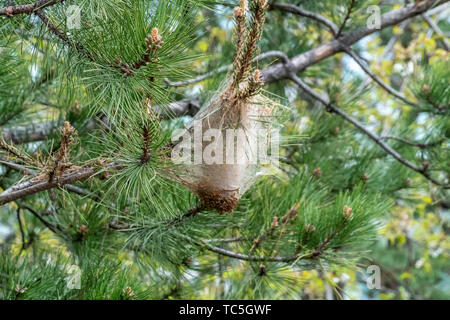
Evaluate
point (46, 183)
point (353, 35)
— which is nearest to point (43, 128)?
point (46, 183)

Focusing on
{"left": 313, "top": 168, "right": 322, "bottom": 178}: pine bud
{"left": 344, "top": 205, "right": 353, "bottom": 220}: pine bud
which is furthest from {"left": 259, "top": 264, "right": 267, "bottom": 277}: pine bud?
{"left": 313, "top": 168, "right": 322, "bottom": 178}: pine bud

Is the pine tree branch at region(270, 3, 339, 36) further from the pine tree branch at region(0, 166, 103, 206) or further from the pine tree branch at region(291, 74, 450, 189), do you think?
the pine tree branch at region(0, 166, 103, 206)

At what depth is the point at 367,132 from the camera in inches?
85.1

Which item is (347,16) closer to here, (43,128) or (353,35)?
(353,35)

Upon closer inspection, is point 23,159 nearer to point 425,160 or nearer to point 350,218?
point 350,218

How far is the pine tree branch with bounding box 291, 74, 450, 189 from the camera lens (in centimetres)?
212

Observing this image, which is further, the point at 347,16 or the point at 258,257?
the point at 347,16

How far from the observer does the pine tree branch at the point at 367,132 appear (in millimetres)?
2123

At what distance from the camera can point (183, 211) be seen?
1.45 m

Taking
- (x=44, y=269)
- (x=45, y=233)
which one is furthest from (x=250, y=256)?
(x=45, y=233)

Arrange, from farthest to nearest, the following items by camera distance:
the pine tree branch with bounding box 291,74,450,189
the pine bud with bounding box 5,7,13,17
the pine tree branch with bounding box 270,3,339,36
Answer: the pine tree branch with bounding box 270,3,339,36 → the pine tree branch with bounding box 291,74,450,189 → the pine bud with bounding box 5,7,13,17

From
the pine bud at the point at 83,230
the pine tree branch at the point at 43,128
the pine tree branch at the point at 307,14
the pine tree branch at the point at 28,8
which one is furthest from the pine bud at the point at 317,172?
the pine tree branch at the point at 28,8
